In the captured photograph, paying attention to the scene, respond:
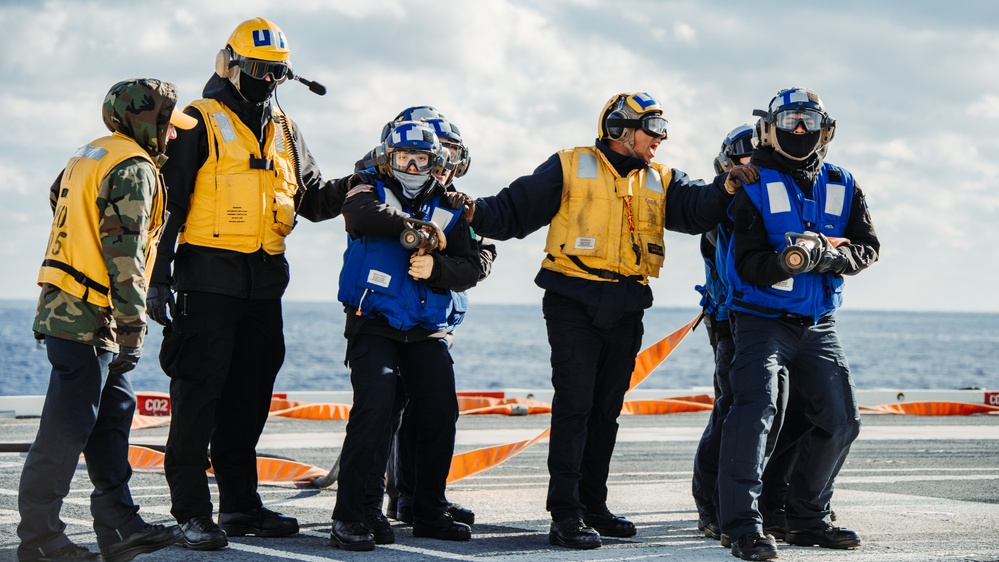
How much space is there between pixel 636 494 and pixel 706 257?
212cm

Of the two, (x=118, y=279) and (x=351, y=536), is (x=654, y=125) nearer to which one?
(x=351, y=536)

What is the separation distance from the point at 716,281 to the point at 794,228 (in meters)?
1.10

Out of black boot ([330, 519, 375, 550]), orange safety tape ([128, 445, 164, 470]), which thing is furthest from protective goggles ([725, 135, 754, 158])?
orange safety tape ([128, 445, 164, 470])

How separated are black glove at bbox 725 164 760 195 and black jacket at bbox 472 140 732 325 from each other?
71 mm

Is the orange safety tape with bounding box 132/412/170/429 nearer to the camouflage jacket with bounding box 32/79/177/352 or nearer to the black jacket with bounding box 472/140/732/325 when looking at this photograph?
the black jacket with bounding box 472/140/732/325

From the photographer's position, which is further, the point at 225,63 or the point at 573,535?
the point at 225,63

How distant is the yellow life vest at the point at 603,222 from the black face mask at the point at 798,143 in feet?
2.62

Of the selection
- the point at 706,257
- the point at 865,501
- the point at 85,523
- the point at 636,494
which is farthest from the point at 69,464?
the point at 865,501

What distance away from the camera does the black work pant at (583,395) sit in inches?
278

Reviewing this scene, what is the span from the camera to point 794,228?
272 inches

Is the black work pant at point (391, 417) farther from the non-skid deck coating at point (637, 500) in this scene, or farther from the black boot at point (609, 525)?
the black boot at point (609, 525)

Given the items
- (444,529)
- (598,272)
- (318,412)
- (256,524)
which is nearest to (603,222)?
(598,272)

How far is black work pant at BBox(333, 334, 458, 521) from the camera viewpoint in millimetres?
6742

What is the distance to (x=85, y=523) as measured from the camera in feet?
23.9
